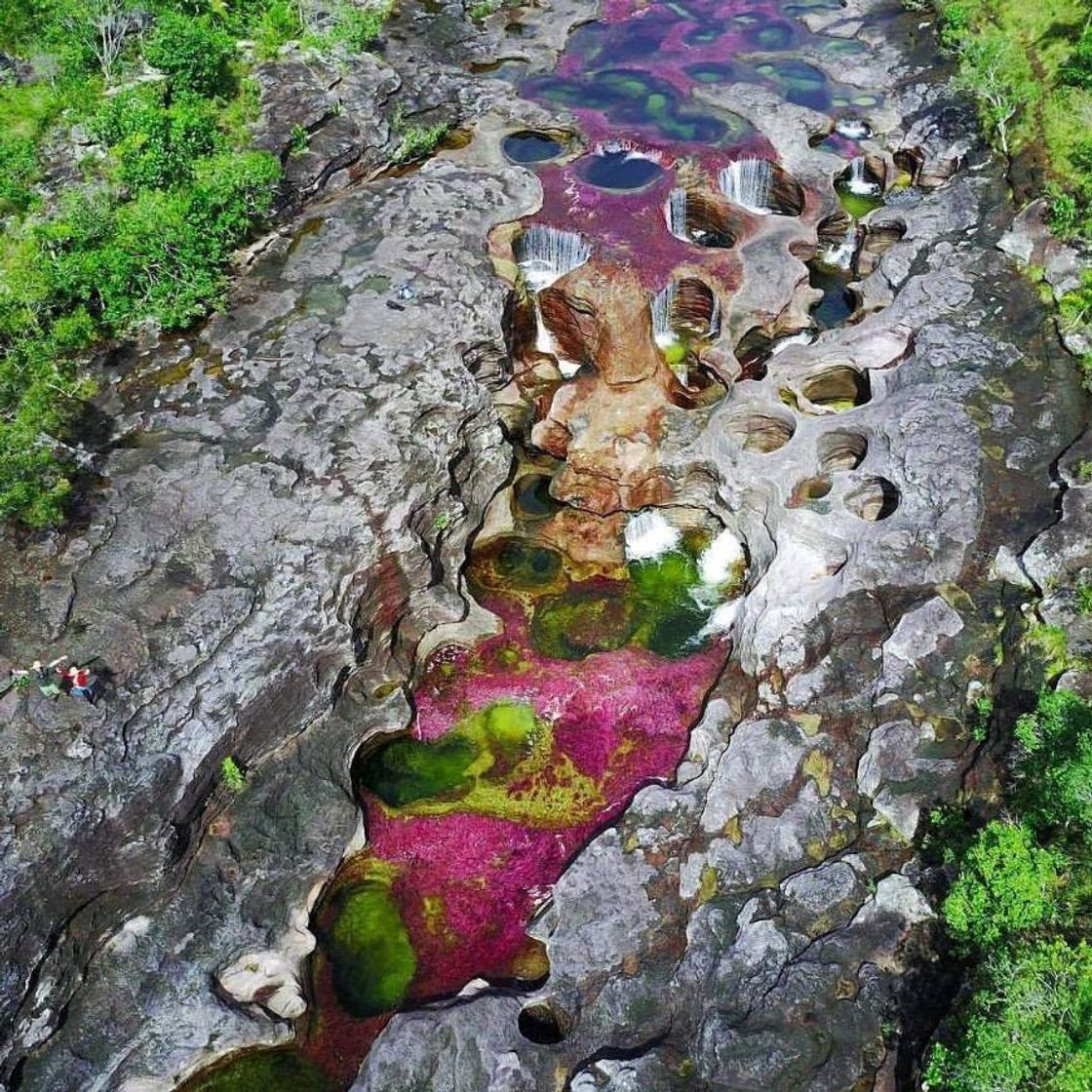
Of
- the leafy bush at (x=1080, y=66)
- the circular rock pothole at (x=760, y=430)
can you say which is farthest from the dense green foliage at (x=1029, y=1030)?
the leafy bush at (x=1080, y=66)

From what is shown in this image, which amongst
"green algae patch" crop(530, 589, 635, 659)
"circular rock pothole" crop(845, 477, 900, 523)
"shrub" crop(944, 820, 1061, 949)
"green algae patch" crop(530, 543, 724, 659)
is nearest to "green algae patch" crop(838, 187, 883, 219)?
"circular rock pothole" crop(845, 477, 900, 523)

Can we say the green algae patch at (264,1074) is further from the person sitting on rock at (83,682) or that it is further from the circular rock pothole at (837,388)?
the circular rock pothole at (837,388)

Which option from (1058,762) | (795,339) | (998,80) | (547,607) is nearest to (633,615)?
(547,607)

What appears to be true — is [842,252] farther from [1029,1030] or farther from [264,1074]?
[264,1074]

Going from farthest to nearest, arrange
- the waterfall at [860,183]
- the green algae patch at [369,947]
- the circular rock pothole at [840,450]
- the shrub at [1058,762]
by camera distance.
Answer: the waterfall at [860,183] < the circular rock pothole at [840,450] < the green algae patch at [369,947] < the shrub at [1058,762]

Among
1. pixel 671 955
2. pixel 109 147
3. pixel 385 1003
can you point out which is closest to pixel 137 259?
pixel 109 147

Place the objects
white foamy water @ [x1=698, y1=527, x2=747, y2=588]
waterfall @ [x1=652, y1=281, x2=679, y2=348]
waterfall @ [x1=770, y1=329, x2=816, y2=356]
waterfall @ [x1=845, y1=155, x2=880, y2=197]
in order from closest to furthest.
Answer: white foamy water @ [x1=698, y1=527, x2=747, y2=588] → waterfall @ [x1=652, y1=281, x2=679, y2=348] → waterfall @ [x1=770, y1=329, x2=816, y2=356] → waterfall @ [x1=845, y1=155, x2=880, y2=197]

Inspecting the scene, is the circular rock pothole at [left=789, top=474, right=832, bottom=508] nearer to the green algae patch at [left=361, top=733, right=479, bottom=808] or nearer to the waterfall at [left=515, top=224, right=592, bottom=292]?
the green algae patch at [left=361, top=733, right=479, bottom=808]

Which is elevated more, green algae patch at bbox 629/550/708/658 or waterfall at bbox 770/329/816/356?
waterfall at bbox 770/329/816/356
